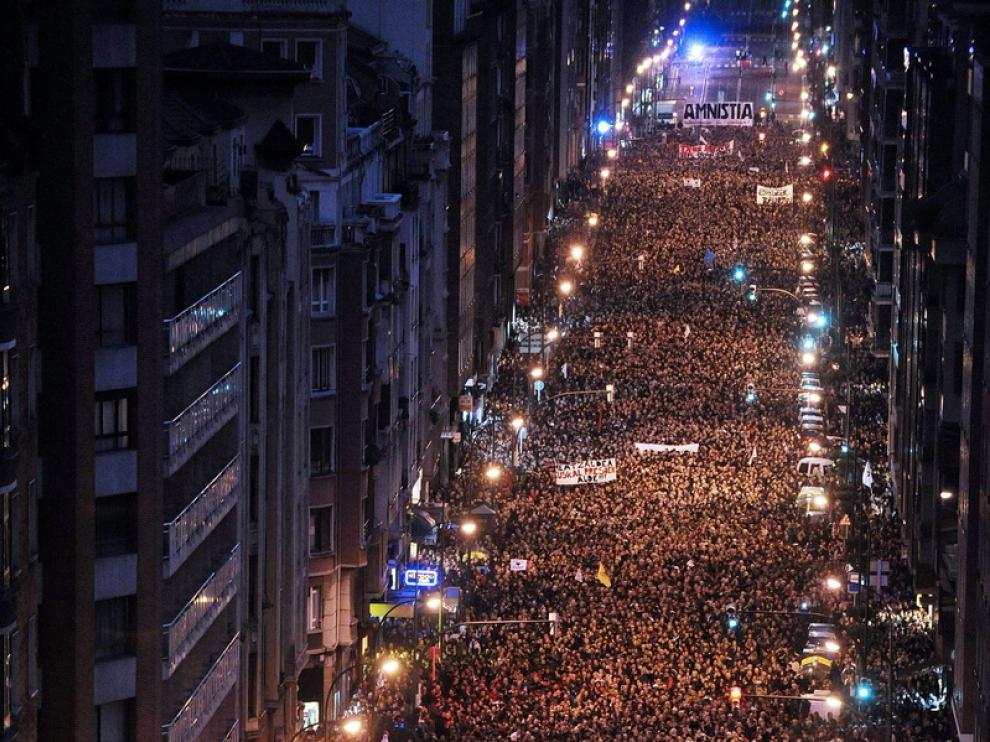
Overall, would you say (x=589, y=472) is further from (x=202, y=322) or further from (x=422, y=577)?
(x=202, y=322)

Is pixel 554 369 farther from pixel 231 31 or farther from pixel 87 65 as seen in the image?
pixel 87 65

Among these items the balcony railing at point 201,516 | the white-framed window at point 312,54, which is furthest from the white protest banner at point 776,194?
the balcony railing at point 201,516

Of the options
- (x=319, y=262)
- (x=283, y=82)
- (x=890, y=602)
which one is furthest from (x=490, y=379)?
(x=283, y=82)

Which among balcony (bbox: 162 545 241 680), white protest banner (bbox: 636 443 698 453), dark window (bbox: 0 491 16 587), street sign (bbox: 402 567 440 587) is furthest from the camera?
white protest banner (bbox: 636 443 698 453)

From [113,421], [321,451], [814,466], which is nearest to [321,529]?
[321,451]

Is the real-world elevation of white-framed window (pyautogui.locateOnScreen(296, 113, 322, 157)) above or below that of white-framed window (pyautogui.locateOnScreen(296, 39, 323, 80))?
below

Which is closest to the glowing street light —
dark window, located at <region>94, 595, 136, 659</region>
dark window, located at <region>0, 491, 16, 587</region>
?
dark window, located at <region>94, 595, 136, 659</region>

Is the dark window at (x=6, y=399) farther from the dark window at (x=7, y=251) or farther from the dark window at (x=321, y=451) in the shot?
the dark window at (x=321, y=451)

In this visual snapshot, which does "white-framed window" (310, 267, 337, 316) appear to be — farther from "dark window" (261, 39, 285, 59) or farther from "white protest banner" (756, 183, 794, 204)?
"white protest banner" (756, 183, 794, 204)
